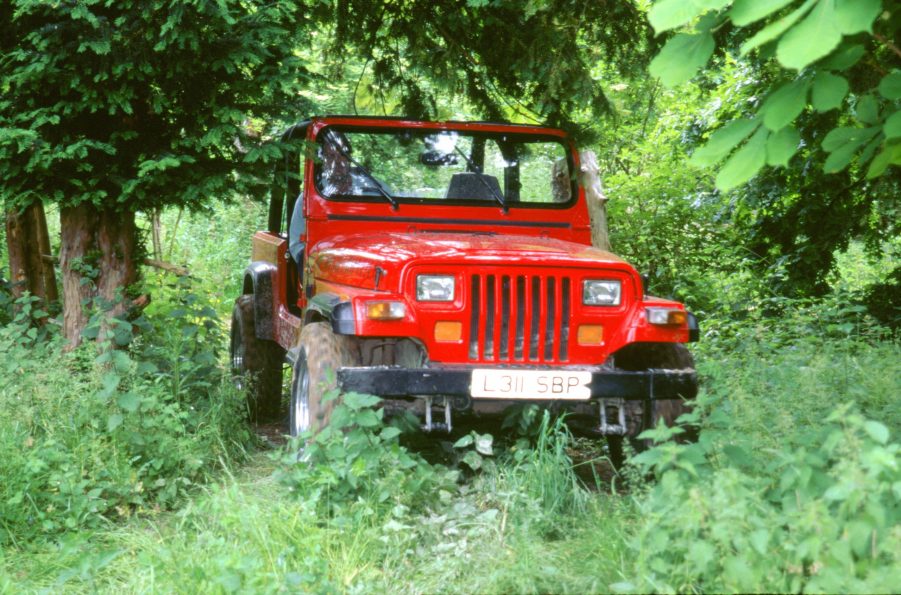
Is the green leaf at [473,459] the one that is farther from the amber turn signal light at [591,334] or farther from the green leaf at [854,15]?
the green leaf at [854,15]

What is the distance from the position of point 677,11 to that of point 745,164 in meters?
0.49

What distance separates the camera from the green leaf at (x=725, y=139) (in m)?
2.86

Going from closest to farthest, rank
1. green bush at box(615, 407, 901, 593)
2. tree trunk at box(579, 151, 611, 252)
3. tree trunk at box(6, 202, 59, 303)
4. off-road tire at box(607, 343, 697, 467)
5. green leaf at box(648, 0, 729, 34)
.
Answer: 1. green leaf at box(648, 0, 729, 34)
2. green bush at box(615, 407, 901, 593)
3. off-road tire at box(607, 343, 697, 467)
4. tree trunk at box(6, 202, 59, 303)
5. tree trunk at box(579, 151, 611, 252)

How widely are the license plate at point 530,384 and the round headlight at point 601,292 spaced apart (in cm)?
42

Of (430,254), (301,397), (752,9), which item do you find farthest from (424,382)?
(752,9)

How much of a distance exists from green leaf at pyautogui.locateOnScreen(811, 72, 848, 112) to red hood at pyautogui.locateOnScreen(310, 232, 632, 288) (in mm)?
A: 1988

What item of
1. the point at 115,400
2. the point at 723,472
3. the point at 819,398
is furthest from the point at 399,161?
the point at 723,472

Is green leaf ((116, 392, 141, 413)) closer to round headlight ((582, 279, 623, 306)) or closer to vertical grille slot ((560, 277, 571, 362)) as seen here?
vertical grille slot ((560, 277, 571, 362))

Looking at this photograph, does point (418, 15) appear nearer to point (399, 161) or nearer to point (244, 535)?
point (399, 161)

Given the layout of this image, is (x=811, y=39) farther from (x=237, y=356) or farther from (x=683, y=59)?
(x=237, y=356)

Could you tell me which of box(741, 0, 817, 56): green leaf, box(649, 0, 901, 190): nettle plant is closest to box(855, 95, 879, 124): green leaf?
box(649, 0, 901, 190): nettle plant

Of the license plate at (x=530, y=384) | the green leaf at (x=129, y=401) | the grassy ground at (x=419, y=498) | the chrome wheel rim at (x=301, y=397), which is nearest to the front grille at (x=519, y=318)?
the license plate at (x=530, y=384)

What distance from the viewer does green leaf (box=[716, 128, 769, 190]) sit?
108 inches

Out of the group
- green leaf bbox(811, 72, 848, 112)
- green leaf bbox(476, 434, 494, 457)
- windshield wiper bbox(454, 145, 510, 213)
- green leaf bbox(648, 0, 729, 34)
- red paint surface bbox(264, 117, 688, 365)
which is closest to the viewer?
green leaf bbox(648, 0, 729, 34)
